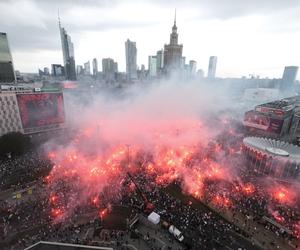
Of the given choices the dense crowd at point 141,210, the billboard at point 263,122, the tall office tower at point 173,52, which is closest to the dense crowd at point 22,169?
the dense crowd at point 141,210

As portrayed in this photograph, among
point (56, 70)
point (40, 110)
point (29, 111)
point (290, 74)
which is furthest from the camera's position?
point (56, 70)

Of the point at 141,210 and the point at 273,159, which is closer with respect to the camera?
the point at 141,210

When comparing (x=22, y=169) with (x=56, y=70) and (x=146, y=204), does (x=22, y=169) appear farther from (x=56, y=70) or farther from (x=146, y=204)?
(x=56, y=70)

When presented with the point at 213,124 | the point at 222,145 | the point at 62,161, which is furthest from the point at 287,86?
the point at 62,161

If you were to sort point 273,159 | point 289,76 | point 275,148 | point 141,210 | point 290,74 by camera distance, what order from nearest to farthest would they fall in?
1. point 141,210
2. point 273,159
3. point 275,148
4. point 290,74
5. point 289,76

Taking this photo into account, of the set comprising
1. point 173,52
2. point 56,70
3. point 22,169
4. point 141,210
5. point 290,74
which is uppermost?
point 173,52

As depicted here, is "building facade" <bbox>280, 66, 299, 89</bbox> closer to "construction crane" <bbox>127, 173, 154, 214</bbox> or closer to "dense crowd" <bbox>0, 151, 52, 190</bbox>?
"construction crane" <bbox>127, 173, 154, 214</bbox>

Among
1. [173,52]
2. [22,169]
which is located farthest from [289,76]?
[22,169]

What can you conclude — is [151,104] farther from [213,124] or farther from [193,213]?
[193,213]
